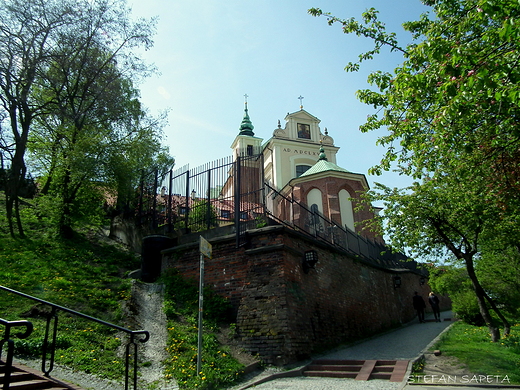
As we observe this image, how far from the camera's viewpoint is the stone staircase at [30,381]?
16.2 ft

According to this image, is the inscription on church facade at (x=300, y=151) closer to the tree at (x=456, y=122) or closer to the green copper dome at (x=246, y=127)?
the green copper dome at (x=246, y=127)

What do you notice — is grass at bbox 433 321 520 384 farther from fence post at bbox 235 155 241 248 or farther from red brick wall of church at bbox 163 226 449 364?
fence post at bbox 235 155 241 248

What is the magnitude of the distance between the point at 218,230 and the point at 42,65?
38.1ft

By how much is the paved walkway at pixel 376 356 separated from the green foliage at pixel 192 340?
57 cm

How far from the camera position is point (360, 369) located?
8.18 metres

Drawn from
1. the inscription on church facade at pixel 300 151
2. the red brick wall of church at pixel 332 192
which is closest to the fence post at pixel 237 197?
the red brick wall of church at pixel 332 192

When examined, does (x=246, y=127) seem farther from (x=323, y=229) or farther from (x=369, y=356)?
(x=369, y=356)

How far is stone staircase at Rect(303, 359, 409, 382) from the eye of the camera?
25.0 feet

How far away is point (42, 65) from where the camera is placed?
1655cm

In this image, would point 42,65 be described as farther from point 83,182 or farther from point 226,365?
point 226,365

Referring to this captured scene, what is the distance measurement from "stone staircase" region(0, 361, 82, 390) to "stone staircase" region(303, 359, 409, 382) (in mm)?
4853

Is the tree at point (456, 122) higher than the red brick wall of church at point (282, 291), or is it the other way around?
the tree at point (456, 122)

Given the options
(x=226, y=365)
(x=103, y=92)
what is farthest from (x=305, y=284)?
(x=103, y=92)

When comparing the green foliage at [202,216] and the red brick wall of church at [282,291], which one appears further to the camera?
the green foliage at [202,216]
